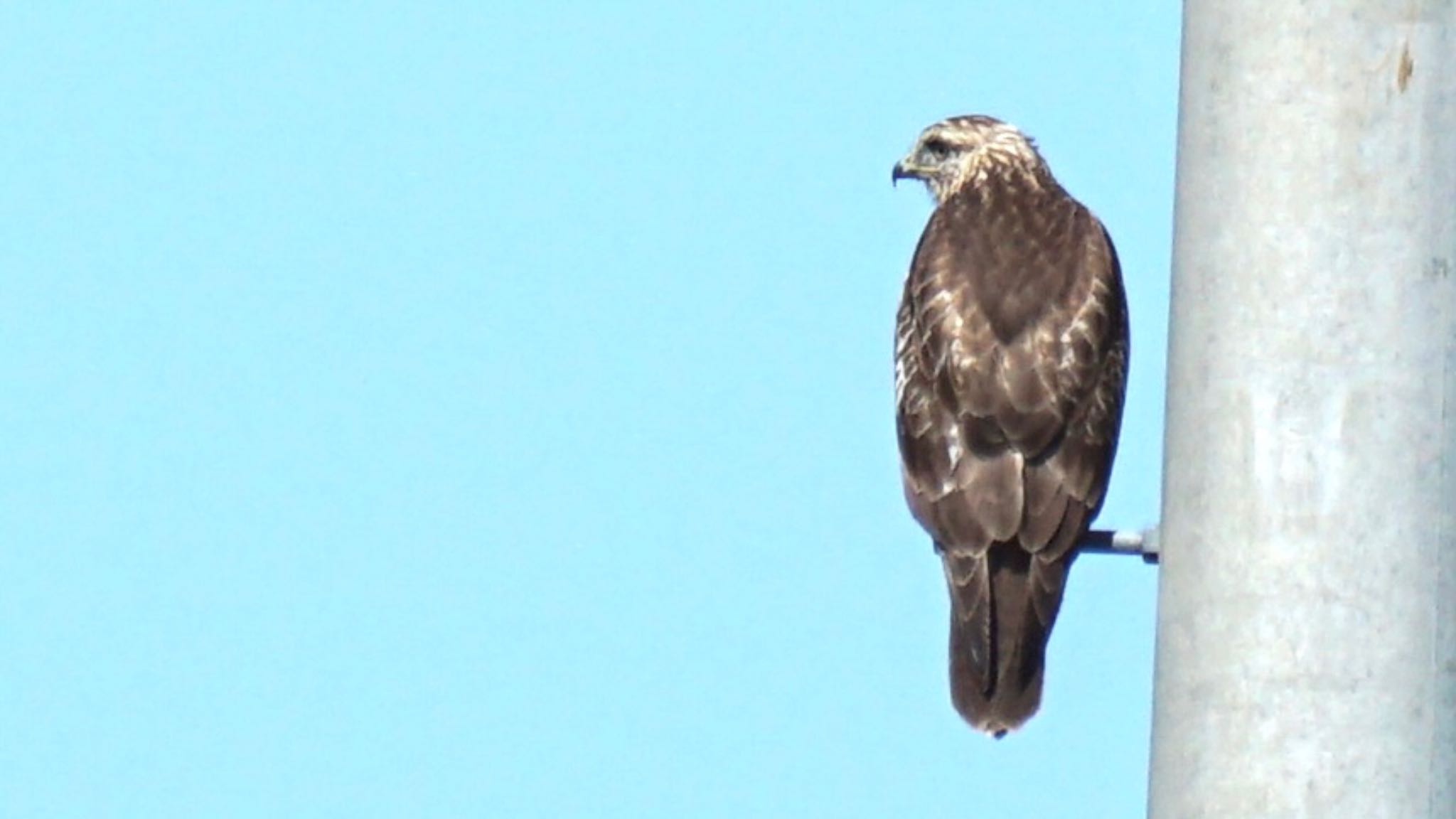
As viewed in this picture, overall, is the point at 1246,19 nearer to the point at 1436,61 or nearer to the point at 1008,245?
the point at 1436,61

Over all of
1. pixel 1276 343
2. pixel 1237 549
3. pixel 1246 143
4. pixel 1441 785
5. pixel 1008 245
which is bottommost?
pixel 1441 785

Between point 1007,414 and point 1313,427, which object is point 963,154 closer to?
point 1007,414

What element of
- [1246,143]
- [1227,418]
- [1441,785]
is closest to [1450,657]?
[1441,785]

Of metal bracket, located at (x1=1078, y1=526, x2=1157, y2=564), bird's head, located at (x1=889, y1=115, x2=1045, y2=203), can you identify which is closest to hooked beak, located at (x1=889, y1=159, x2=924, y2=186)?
bird's head, located at (x1=889, y1=115, x2=1045, y2=203)

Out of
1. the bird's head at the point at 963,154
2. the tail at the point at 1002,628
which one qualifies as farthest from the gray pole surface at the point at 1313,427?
the bird's head at the point at 963,154

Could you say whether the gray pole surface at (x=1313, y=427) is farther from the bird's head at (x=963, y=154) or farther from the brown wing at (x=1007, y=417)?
the bird's head at (x=963, y=154)

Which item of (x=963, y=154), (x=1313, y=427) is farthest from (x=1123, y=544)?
(x=963, y=154)
